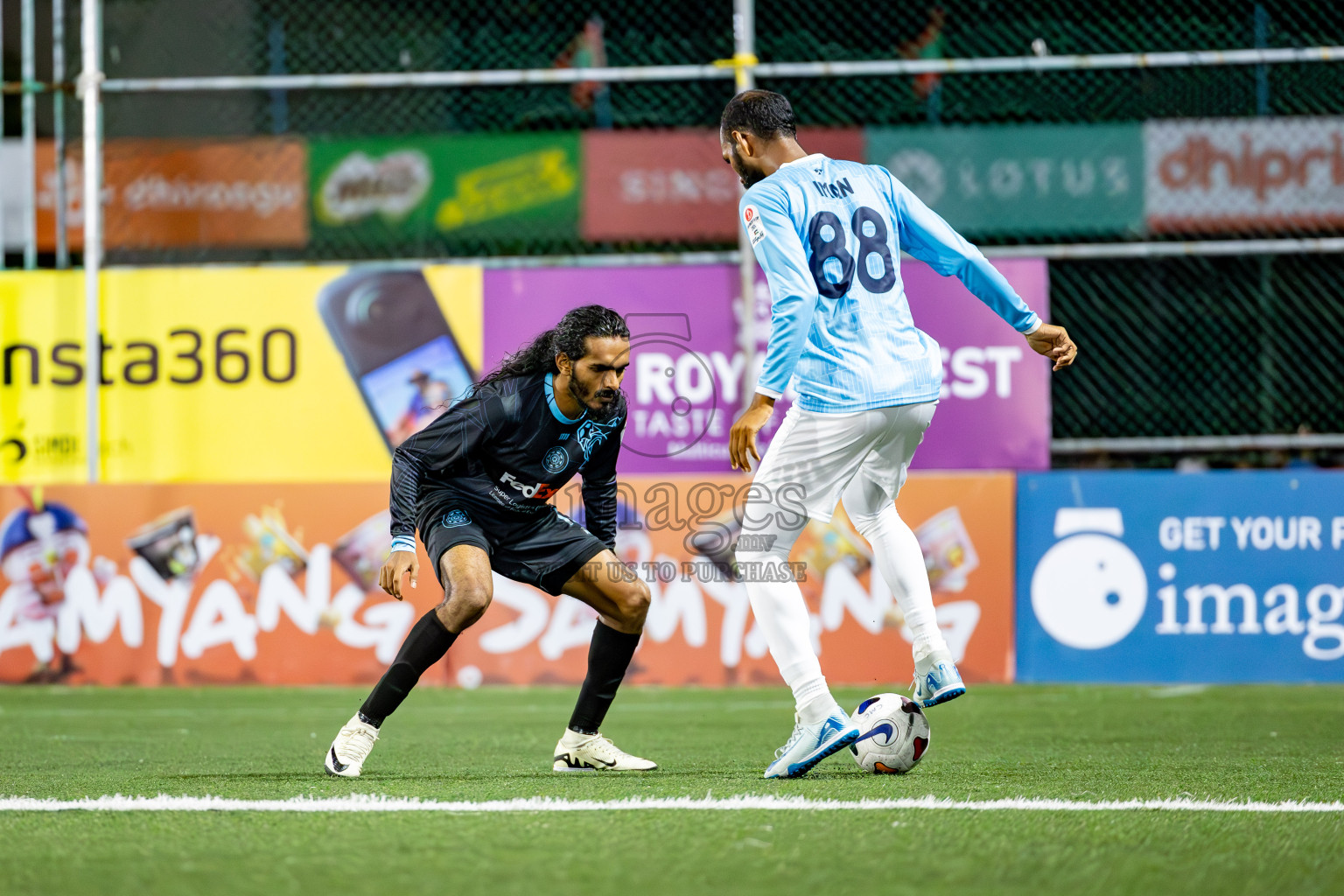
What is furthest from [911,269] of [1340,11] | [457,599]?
[457,599]

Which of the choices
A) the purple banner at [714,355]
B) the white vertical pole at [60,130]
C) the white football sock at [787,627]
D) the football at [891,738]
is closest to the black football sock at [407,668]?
the white football sock at [787,627]

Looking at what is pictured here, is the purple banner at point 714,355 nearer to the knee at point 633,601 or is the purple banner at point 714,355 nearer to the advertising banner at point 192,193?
the advertising banner at point 192,193

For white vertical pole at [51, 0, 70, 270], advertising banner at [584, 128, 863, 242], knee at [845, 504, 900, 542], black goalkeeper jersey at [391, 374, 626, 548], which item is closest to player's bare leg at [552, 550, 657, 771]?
black goalkeeper jersey at [391, 374, 626, 548]

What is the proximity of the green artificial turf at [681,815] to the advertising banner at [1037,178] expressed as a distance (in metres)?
2.92

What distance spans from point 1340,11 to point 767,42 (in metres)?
3.23

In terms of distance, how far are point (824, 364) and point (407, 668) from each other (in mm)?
1424

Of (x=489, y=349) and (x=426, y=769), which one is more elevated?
(x=489, y=349)

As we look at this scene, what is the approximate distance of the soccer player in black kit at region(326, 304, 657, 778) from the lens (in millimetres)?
4410

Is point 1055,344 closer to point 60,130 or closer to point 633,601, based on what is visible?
point 633,601

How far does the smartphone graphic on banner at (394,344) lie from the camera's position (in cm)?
862

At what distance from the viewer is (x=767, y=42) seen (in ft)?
30.2

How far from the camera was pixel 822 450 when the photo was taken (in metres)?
4.25

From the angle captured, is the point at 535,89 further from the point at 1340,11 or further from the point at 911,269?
the point at 1340,11

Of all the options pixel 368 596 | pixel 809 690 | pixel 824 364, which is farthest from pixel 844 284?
pixel 368 596
